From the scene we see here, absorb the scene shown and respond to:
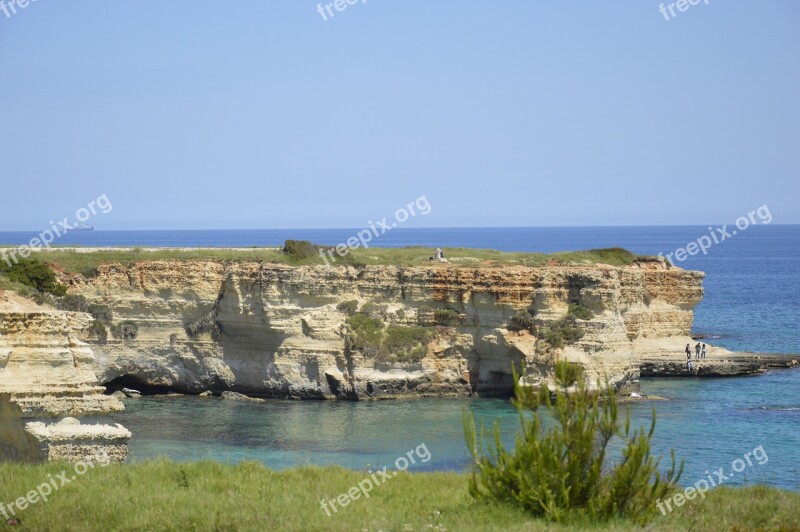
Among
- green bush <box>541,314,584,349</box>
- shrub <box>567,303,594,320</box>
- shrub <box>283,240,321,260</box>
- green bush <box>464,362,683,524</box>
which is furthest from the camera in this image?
shrub <box>283,240,321,260</box>

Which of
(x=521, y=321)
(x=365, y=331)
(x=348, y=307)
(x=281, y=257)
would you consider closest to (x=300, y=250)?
(x=281, y=257)

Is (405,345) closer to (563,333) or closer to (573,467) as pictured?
(563,333)

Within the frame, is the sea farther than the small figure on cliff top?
No

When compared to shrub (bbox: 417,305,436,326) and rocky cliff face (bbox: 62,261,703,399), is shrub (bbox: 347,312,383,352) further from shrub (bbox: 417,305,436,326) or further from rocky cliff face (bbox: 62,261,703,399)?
shrub (bbox: 417,305,436,326)

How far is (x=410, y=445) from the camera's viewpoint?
35.7 m

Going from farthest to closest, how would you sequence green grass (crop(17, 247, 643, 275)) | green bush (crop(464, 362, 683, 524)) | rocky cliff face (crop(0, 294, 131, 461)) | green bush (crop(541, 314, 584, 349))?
green grass (crop(17, 247, 643, 275)) → green bush (crop(541, 314, 584, 349)) → rocky cliff face (crop(0, 294, 131, 461)) → green bush (crop(464, 362, 683, 524))

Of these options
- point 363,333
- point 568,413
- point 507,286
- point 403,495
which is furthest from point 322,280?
point 568,413

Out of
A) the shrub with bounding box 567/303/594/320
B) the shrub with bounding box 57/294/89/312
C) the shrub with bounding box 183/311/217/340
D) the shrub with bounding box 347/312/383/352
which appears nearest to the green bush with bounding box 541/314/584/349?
the shrub with bounding box 567/303/594/320

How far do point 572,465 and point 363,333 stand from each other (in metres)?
30.1

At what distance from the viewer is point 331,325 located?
1832 inches

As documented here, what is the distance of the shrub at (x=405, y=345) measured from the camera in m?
45.9

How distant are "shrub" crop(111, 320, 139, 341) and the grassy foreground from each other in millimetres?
25810

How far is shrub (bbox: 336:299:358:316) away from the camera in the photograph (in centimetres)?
4728

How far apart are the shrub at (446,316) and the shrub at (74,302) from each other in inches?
614
